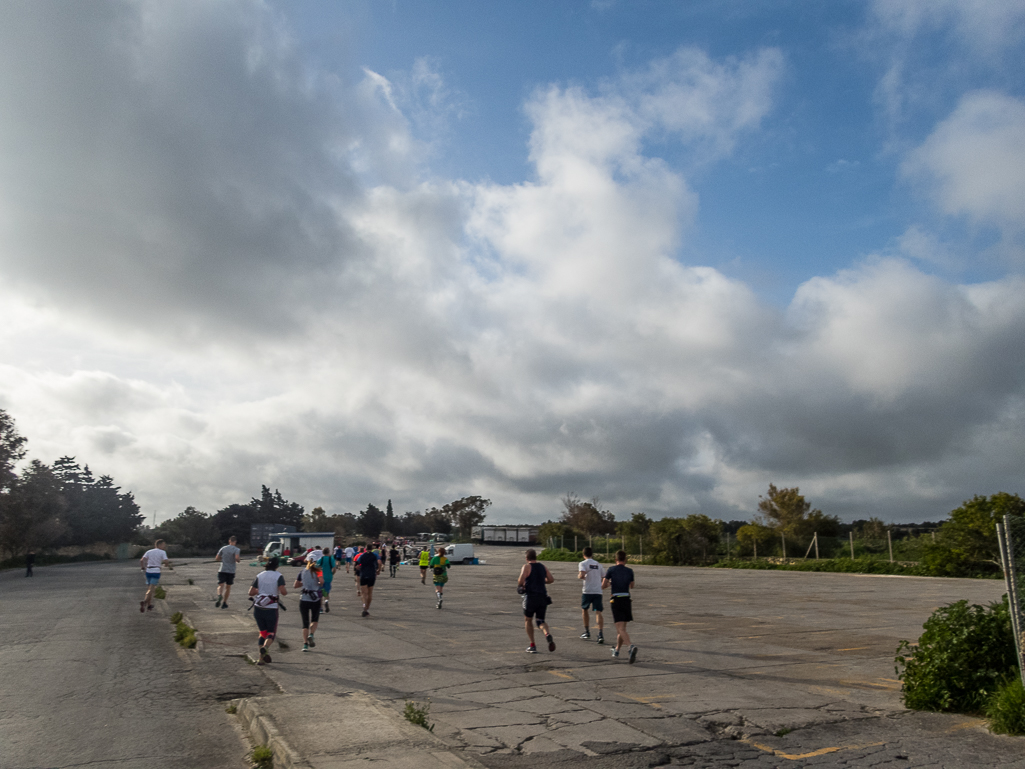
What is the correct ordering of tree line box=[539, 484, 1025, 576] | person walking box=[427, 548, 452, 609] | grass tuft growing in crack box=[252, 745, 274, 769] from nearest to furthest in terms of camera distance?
grass tuft growing in crack box=[252, 745, 274, 769]
person walking box=[427, 548, 452, 609]
tree line box=[539, 484, 1025, 576]

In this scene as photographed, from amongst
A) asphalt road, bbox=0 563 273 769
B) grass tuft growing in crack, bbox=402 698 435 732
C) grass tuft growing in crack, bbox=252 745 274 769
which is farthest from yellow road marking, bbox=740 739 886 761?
asphalt road, bbox=0 563 273 769

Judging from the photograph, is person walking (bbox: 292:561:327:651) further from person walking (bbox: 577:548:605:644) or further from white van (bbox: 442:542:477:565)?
white van (bbox: 442:542:477:565)

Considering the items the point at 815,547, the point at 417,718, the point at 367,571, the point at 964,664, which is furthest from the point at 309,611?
the point at 815,547

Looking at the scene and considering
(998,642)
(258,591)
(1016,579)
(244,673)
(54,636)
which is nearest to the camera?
(1016,579)

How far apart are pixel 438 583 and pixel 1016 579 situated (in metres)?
15.8

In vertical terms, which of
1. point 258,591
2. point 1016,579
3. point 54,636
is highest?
point 1016,579

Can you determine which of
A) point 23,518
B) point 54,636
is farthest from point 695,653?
point 23,518

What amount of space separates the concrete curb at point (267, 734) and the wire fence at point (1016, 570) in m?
6.73

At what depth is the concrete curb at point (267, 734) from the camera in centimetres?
537

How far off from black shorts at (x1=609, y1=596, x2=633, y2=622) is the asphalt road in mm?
5491

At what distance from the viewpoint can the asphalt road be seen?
6203 mm

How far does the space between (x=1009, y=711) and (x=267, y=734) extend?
7.10 metres

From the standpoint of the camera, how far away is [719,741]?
6672mm

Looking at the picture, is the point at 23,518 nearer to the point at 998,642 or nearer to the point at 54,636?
the point at 54,636
